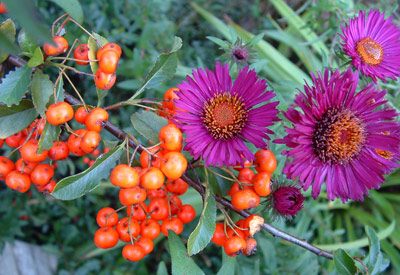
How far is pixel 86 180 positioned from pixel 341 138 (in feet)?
1.77

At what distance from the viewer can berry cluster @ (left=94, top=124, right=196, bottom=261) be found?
1.80ft

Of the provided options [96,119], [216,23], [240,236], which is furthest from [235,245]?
[216,23]

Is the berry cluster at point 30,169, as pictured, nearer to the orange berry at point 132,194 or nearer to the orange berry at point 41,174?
the orange berry at point 41,174

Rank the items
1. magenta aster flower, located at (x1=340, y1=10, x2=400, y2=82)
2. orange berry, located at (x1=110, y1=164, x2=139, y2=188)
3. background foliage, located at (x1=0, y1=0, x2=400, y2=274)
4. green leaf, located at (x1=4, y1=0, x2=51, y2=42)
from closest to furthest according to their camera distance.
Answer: green leaf, located at (x1=4, y1=0, x2=51, y2=42) → orange berry, located at (x1=110, y1=164, x2=139, y2=188) → magenta aster flower, located at (x1=340, y1=10, x2=400, y2=82) → background foliage, located at (x1=0, y1=0, x2=400, y2=274)

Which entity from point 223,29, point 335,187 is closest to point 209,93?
point 335,187

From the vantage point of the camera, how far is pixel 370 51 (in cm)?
87

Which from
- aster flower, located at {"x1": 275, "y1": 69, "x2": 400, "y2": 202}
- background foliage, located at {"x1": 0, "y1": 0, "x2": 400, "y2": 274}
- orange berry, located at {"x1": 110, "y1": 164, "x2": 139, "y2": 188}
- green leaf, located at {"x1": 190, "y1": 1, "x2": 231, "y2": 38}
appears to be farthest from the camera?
green leaf, located at {"x1": 190, "y1": 1, "x2": 231, "y2": 38}

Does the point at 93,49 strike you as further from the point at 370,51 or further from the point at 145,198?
the point at 370,51

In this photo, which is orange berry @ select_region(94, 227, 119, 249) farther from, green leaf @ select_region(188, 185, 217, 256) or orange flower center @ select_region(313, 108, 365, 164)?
orange flower center @ select_region(313, 108, 365, 164)

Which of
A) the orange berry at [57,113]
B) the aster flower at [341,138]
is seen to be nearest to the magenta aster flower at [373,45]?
the aster flower at [341,138]

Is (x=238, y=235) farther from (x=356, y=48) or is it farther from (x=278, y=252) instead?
(x=278, y=252)

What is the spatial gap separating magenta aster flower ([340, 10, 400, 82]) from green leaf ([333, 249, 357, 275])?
1.39ft

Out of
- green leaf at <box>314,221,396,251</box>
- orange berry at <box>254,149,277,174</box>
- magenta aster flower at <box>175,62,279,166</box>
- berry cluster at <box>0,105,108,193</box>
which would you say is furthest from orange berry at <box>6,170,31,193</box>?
green leaf at <box>314,221,396,251</box>

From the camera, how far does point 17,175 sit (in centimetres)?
67
